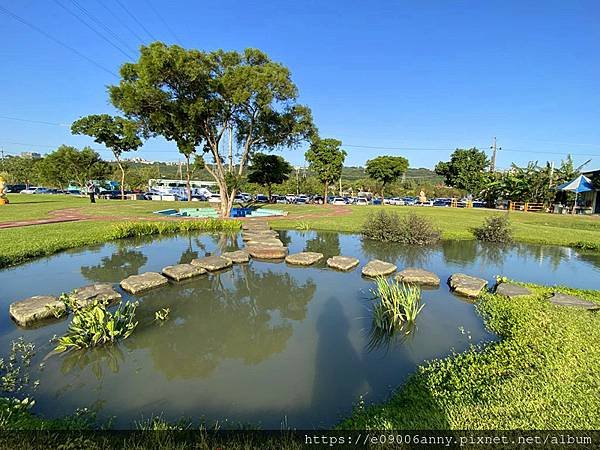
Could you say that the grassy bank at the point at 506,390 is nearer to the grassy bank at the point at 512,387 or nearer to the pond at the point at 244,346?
the grassy bank at the point at 512,387

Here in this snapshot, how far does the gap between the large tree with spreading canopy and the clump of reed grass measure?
438cm

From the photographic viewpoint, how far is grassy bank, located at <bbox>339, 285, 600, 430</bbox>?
2.75 metres

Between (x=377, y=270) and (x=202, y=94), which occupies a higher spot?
(x=202, y=94)

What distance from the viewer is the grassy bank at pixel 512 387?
275 cm

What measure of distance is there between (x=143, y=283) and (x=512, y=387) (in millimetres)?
6061

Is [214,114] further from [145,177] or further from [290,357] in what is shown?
[145,177]

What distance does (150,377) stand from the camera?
3.64 meters

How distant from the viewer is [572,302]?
233 inches

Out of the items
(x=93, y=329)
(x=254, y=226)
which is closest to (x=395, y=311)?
(x=93, y=329)

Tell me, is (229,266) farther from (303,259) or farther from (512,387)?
(512,387)

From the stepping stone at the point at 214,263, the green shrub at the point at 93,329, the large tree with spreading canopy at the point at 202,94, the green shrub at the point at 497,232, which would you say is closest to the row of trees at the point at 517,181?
the green shrub at the point at 497,232

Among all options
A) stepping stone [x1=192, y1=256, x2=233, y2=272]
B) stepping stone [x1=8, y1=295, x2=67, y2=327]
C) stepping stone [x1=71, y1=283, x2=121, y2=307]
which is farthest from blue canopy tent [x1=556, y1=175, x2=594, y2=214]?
stepping stone [x1=8, y1=295, x2=67, y2=327]

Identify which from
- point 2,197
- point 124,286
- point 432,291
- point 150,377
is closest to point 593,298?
point 432,291

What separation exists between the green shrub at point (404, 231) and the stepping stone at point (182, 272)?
760 centimetres
